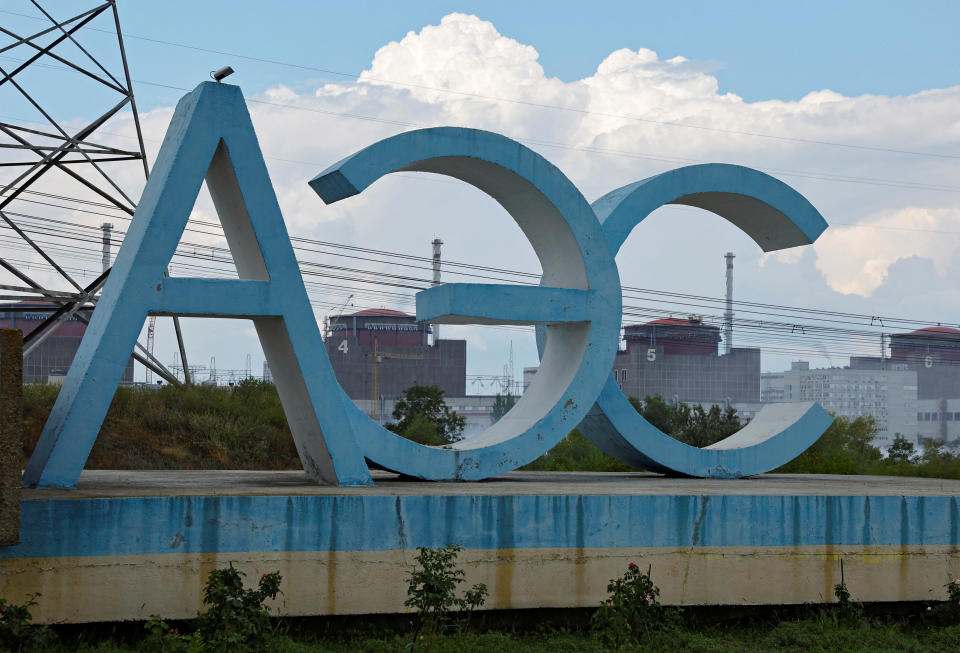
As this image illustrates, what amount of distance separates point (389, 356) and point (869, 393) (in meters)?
43.6

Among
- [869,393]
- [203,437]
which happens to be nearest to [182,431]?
[203,437]

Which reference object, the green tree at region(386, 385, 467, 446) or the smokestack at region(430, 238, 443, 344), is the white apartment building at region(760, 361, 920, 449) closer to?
the smokestack at region(430, 238, 443, 344)

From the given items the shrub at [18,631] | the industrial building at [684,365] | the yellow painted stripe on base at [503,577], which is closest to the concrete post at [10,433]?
the yellow painted stripe on base at [503,577]

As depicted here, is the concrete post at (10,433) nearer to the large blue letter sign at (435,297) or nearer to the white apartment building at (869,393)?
the large blue letter sign at (435,297)

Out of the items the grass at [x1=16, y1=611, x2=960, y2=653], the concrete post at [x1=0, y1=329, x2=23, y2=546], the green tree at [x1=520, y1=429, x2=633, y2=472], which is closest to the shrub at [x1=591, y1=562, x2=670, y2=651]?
the grass at [x1=16, y1=611, x2=960, y2=653]

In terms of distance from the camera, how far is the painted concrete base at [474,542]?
9258mm

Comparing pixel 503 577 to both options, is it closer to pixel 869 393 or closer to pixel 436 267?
pixel 436 267

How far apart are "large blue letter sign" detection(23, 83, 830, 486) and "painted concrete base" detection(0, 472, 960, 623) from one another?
65 centimetres

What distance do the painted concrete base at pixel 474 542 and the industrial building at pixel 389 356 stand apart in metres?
63.4

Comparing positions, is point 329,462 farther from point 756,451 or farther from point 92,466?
point 92,466

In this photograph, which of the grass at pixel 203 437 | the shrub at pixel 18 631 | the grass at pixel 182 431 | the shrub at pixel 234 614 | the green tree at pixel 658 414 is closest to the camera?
the shrub at pixel 234 614

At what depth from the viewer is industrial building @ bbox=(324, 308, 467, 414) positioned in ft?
248

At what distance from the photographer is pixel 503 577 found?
10289mm

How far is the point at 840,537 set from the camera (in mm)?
11203
